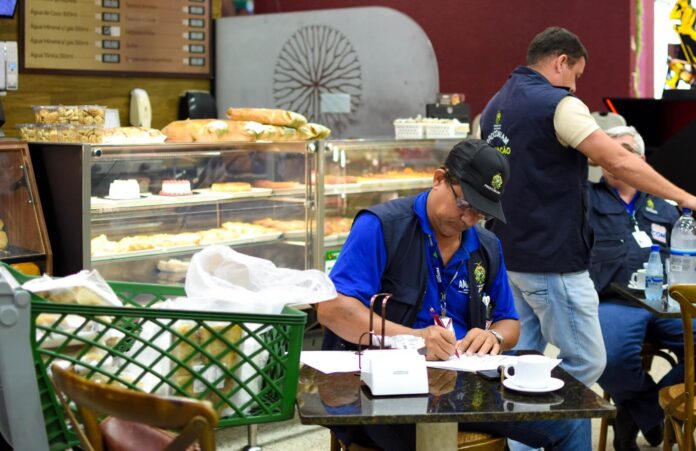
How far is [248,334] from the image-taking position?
1948 mm

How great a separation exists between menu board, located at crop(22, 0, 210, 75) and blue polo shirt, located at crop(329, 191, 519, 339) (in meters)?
3.94

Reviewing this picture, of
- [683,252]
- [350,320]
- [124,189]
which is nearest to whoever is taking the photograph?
[350,320]

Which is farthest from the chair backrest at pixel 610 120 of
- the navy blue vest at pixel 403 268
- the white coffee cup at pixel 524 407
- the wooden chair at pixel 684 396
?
the white coffee cup at pixel 524 407

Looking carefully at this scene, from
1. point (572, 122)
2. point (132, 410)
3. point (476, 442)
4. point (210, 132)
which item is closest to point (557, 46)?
point (572, 122)

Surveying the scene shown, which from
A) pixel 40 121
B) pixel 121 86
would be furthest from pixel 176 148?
pixel 121 86

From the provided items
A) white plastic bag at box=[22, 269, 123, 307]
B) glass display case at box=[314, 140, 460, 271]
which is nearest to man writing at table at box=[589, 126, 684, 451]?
glass display case at box=[314, 140, 460, 271]

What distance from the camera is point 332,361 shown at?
8.89 ft

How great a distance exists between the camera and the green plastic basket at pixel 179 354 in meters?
1.90

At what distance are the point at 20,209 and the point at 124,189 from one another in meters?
0.50

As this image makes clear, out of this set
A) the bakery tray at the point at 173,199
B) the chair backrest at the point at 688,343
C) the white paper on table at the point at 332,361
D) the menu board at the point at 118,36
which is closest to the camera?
the white paper on table at the point at 332,361

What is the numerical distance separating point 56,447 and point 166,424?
37 centimetres

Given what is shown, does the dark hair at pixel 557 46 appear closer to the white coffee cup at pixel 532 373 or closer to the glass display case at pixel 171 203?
the glass display case at pixel 171 203

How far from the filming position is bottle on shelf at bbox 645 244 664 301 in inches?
166

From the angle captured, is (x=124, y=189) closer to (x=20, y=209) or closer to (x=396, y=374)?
(x=20, y=209)
